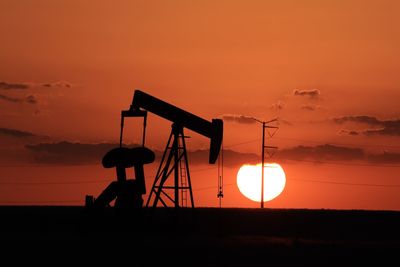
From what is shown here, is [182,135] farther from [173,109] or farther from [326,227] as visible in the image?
[326,227]

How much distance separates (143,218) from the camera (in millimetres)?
25750

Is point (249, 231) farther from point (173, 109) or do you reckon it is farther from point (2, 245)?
point (2, 245)

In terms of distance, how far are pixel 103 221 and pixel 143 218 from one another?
143 cm

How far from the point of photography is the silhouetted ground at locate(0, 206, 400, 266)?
65.0 feet

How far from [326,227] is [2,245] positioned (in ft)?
50.1

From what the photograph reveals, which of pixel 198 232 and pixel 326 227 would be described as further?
pixel 326 227

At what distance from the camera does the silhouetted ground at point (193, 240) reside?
19797mm

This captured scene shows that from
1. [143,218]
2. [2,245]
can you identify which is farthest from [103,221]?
[2,245]

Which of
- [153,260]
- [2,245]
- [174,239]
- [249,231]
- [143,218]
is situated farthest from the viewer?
[249,231]

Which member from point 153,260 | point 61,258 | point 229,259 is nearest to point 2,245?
point 61,258

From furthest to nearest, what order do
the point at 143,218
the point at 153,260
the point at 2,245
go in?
1. the point at 143,218
2. the point at 2,245
3. the point at 153,260

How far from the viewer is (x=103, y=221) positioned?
26219 millimetres

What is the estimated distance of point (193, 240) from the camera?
2380 cm

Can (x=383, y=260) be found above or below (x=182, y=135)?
below
